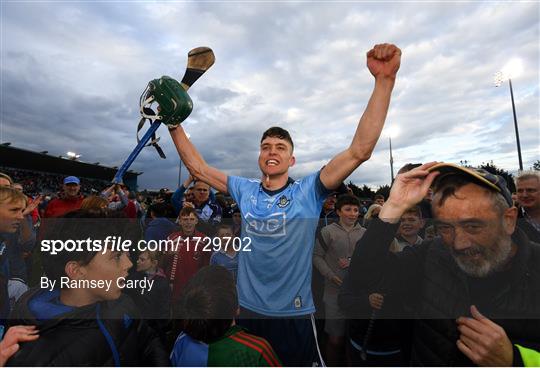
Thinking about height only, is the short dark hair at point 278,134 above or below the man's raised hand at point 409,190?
above

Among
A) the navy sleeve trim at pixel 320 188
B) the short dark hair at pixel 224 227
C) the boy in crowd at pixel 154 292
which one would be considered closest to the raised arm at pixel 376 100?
the navy sleeve trim at pixel 320 188

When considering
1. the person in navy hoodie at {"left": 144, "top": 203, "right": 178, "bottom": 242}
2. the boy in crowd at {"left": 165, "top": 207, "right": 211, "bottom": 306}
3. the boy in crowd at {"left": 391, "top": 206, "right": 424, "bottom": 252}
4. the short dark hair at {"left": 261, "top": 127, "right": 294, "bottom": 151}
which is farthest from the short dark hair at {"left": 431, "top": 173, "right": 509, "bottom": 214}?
the person in navy hoodie at {"left": 144, "top": 203, "right": 178, "bottom": 242}

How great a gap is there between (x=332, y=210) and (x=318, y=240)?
1.74 metres

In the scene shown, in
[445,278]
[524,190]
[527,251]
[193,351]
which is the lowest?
[193,351]

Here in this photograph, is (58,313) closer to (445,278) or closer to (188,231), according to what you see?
(445,278)

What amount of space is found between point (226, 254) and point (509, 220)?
10.8ft

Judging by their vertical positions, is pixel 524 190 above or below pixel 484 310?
above

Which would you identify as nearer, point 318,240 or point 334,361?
point 334,361

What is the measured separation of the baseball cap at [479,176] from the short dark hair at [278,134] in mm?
1445

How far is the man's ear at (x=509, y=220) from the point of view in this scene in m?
1.37

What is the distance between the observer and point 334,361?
3.89 metres

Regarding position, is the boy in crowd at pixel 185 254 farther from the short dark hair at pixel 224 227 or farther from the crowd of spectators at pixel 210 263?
the short dark hair at pixel 224 227

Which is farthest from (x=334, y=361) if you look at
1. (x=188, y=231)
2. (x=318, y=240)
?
(x=188, y=231)

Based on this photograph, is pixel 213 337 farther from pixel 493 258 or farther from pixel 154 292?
pixel 154 292
